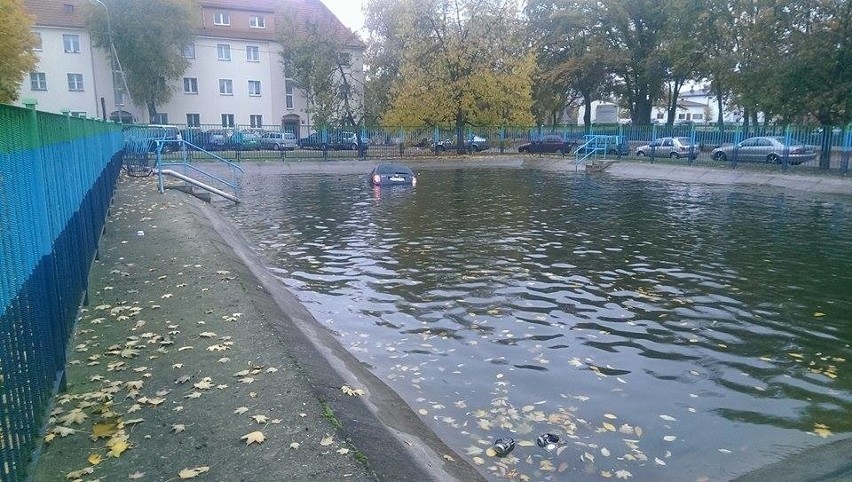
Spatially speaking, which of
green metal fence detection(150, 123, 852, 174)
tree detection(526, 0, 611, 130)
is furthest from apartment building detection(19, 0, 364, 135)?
tree detection(526, 0, 611, 130)

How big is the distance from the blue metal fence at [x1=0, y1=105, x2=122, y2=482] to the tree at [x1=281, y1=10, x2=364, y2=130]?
4806 centimetres

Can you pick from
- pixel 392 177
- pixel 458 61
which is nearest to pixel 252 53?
pixel 458 61

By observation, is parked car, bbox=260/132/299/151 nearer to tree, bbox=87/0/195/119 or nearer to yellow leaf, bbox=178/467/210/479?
tree, bbox=87/0/195/119

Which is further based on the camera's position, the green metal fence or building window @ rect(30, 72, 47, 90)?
building window @ rect(30, 72, 47, 90)

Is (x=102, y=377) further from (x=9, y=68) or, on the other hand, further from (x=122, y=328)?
(x=9, y=68)

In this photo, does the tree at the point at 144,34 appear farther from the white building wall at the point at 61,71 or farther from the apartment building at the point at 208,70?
the white building wall at the point at 61,71

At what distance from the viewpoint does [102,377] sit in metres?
6.06

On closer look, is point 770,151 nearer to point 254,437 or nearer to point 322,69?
point 322,69

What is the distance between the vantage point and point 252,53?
62469mm

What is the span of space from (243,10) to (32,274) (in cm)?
6438

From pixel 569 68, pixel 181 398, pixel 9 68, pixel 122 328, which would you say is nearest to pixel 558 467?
pixel 181 398

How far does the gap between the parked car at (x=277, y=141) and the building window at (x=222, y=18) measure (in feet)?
66.2

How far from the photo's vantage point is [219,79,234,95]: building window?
61.4 metres

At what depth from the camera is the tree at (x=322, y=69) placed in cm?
5522
